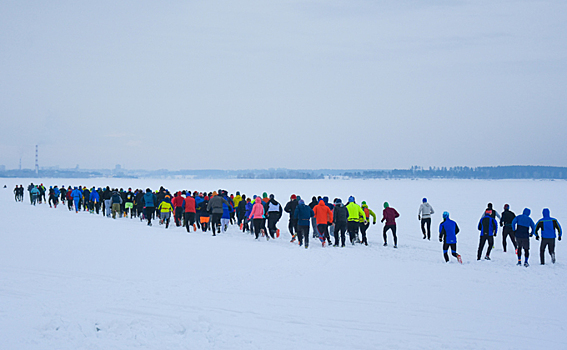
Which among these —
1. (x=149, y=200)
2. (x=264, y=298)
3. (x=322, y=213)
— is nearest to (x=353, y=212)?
(x=322, y=213)

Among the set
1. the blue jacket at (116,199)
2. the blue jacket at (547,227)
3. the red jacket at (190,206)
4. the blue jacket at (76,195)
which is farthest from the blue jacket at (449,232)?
the blue jacket at (76,195)

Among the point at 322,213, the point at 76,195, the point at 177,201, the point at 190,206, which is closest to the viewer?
the point at 322,213

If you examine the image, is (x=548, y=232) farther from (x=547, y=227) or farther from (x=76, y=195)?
(x=76, y=195)

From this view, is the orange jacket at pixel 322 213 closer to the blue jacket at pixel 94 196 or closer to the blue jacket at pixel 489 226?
the blue jacket at pixel 489 226

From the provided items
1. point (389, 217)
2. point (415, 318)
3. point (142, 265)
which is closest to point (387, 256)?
point (389, 217)

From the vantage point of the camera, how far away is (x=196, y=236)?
1338cm

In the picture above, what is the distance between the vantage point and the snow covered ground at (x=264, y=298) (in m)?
4.89

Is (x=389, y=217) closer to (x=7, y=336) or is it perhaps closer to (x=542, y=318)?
(x=542, y=318)

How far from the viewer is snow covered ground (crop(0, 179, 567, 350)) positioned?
4.89 m

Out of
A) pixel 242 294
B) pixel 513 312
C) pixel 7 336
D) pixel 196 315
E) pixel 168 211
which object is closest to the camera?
pixel 7 336

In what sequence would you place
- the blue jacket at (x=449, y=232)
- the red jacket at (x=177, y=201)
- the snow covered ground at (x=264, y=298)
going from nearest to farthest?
the snow covered ground at (x=264, y=298), the blue jacket at (x=449, y=232), the red jacket at (x=177, y=201)

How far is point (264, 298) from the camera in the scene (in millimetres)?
6441

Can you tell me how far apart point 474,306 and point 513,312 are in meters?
0.52

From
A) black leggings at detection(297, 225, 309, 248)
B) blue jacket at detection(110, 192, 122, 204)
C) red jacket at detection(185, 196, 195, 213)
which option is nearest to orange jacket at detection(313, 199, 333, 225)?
black leggings at detection(297, 225, 309, 248)
